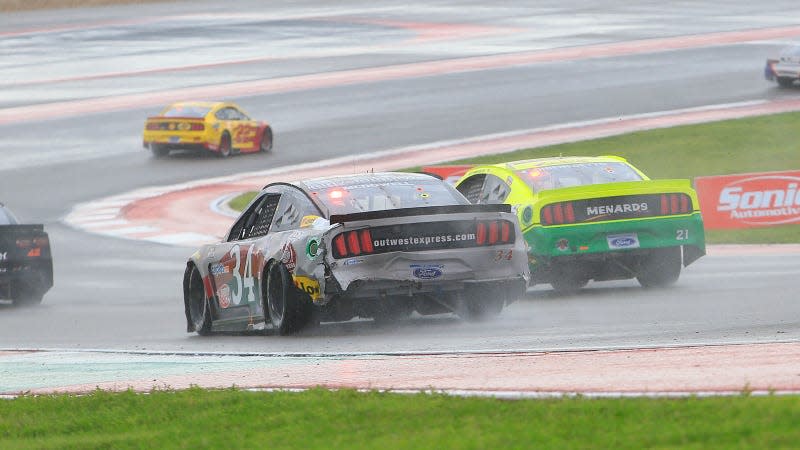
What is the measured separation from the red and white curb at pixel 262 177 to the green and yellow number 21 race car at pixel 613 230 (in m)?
9.75

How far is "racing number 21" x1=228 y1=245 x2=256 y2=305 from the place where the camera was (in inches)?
523

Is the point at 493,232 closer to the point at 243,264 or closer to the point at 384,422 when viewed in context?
the point at 243,264

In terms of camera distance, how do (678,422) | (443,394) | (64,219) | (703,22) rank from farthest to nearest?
1. (703,22)
2. (64,219)
3. (443,394)
4. (678,422)

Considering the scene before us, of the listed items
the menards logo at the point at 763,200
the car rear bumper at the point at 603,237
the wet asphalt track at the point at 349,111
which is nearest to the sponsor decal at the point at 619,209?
the car rear bumper at the point at 603,237

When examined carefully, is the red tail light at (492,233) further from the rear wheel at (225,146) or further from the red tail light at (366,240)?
the rear wheel at (225,146)

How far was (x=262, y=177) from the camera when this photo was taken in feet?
107

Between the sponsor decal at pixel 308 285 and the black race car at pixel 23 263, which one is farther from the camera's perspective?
the black race car at pixel 23 263

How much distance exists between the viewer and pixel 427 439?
6711 millimetres

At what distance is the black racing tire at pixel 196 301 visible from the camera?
14.3m

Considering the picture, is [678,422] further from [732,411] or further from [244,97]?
[244,97]

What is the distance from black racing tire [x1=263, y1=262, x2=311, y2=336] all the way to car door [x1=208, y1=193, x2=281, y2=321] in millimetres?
225

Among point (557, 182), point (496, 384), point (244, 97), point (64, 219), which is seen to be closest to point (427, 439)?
point (496, 384)

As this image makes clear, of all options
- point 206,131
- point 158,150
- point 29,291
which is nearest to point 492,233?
point 29,291

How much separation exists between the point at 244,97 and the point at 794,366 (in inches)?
1413
